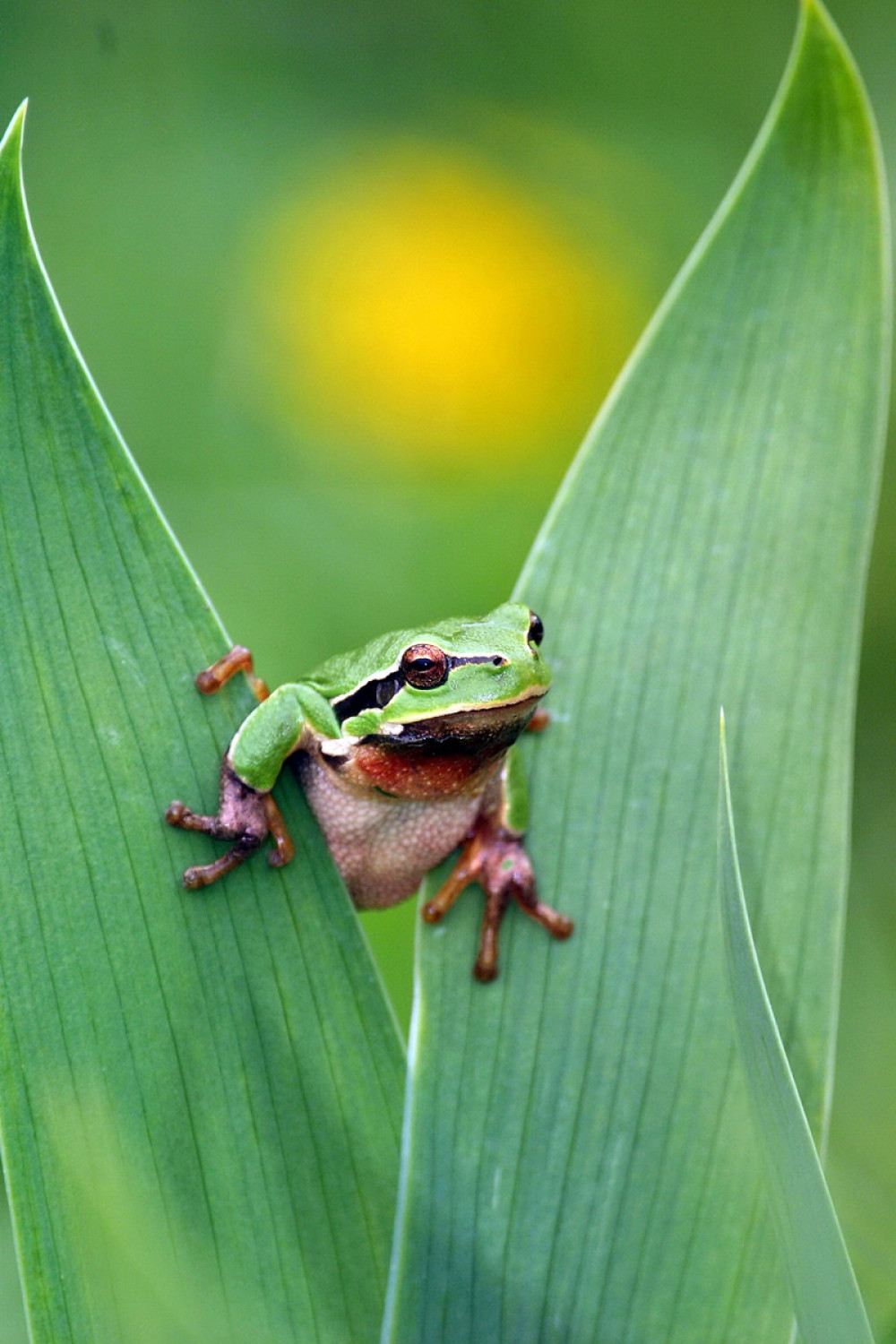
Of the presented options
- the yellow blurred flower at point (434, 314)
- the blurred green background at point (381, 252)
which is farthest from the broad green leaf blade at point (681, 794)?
the yellow blurred flower at point (434, 314)

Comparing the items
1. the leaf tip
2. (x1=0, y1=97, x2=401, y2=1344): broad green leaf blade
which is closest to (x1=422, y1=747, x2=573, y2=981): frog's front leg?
(x1=0, y1=97, x2=401, y2=1344): broad green leaf blade

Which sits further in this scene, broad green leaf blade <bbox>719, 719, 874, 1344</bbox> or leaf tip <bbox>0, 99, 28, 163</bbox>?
leaf tip <bbox>0, 99, 28, 163</bbox>

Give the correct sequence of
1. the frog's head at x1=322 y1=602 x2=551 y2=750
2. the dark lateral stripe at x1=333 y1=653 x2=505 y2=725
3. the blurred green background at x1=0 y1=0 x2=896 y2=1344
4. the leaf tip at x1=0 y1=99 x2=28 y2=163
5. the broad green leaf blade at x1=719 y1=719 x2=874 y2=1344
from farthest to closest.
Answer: the blurred green background at x1=0 y1=0 x2=896 y2=1344
the dark lateral stripe at x1=333 y1=653 x2=505 y2=725
the frog's head at x1=322 y1=602 x2=551 y2=750
the leaf tip at x1=0 y1=99 x2=28 y2=163
the broad green leaf blade at x1=719 y1=719 x2=874 y2=1344

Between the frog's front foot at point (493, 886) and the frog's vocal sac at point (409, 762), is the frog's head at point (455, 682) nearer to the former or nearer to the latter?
the frog's vocal sac at point (409, 762)

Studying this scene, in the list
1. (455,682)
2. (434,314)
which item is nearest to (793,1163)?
(455,682)

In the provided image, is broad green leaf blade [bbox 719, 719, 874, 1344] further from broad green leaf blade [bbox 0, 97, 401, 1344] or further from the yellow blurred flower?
the yellow blurred flower

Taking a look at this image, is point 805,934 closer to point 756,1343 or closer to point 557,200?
point 756,1343
